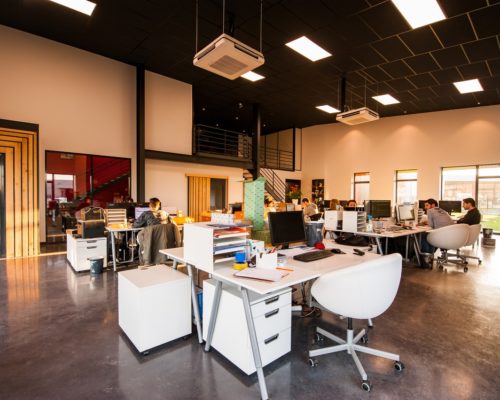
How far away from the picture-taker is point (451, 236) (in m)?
4.77

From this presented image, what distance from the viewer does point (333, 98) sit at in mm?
8797

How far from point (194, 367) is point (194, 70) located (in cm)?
709

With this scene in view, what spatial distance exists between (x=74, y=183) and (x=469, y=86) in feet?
36.1

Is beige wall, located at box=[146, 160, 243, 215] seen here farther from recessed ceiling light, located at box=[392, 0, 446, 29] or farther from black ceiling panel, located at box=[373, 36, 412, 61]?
recessed ceiling light, located at box=[392, 0, 446, 29]

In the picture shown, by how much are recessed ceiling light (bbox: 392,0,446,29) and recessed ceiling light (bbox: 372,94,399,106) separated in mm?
3882

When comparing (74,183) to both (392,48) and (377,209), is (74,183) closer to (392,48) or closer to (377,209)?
(377,209)

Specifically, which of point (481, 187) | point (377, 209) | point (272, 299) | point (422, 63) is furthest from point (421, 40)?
point (481, 187)

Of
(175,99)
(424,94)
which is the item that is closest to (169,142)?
(175,99)

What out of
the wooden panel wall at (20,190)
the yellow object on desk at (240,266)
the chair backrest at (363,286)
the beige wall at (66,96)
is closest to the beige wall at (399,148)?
the beige wall at (66,96)

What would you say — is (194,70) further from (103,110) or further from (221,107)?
(221,107)

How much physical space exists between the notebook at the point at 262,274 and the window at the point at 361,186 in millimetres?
Answer: 10556

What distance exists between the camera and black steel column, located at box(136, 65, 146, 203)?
7.07 m

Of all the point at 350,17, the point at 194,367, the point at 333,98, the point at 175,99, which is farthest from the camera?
the point at 333,98

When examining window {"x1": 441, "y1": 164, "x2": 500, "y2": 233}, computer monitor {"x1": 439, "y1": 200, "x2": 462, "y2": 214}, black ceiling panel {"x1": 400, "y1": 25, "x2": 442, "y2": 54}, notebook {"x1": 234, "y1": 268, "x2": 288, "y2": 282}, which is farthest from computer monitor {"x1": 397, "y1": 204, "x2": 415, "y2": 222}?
window {"x1": 441, "y1": 164, "x2": 500, "y2": 233}
